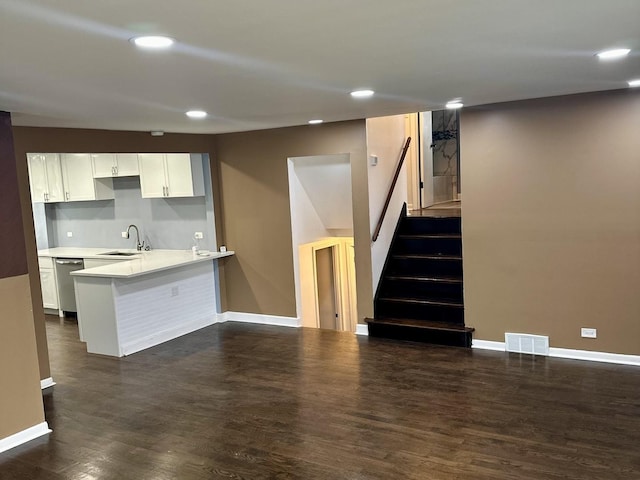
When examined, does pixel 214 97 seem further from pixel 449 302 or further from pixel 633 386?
pixel 633 386

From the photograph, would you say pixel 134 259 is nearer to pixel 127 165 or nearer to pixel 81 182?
pixel 127 165

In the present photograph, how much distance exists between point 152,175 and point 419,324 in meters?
3.92

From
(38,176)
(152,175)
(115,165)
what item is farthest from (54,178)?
(152,175)

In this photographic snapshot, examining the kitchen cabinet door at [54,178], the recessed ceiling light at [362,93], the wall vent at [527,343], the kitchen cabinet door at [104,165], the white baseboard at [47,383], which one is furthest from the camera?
the kitchen cabinet door at [54,178]

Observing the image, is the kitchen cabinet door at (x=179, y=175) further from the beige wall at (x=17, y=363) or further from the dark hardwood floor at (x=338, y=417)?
the beige wall at (x=17, y=363)

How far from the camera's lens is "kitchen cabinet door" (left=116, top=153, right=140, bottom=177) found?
6.71 meters

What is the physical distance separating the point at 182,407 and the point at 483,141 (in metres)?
3.73

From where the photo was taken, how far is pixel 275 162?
618 cm

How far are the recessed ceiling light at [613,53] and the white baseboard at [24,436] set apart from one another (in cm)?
458

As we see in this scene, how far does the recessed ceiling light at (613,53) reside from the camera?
282 centimetres

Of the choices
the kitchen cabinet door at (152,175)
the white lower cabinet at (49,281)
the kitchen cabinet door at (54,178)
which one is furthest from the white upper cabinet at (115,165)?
the white lower cabinet at (49,281)

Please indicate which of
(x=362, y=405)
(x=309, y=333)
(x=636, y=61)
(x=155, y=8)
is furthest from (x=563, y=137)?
(x=155, y=8)

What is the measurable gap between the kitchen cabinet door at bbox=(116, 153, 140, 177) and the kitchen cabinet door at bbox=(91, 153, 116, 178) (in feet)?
0.30

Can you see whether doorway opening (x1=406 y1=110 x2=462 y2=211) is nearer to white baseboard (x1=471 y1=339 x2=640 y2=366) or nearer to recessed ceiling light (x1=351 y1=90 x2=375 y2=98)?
white baseboard (x1=471 y1=339 x2=640 y2=366)
